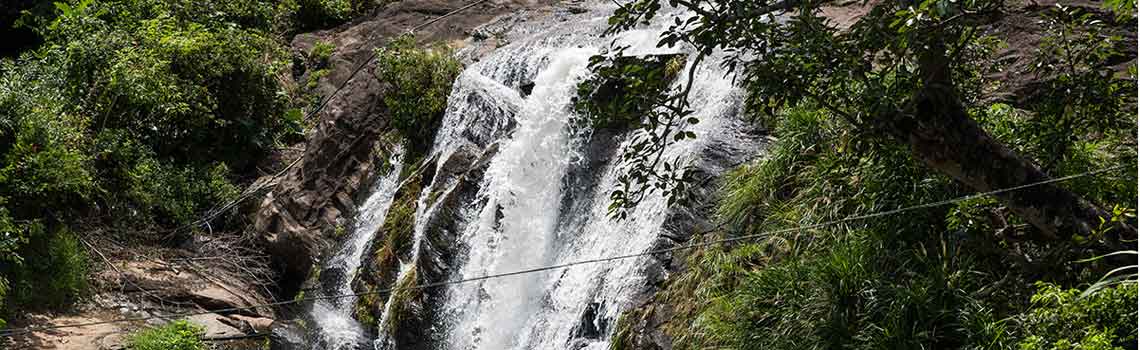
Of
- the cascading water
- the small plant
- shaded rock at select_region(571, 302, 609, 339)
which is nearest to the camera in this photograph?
shaded rock at select_region(571, 302, 609, 339)

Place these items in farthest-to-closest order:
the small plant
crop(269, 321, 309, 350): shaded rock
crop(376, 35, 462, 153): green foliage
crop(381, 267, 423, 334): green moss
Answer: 1. the small plant
2. crop(376, 35, 462, 153): green foliage
3. crop(269, 321, 309, 350): shaded rock
4. crop(381, 267, 423, 334): green moss

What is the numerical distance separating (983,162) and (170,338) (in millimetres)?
7786

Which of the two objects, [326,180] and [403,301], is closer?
[403,301]

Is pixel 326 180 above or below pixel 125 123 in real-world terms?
below

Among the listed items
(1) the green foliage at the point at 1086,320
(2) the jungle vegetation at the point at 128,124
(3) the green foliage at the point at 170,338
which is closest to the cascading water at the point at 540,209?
(3) the green foliage at the point at 170,338

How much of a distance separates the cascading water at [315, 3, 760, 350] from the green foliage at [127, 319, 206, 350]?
1384mm

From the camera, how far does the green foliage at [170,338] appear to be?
11.1m

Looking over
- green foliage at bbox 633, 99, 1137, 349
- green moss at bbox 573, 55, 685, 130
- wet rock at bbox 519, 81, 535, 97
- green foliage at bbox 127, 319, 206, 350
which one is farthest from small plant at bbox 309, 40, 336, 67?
green moss at bbox 573, 55, 685, 130

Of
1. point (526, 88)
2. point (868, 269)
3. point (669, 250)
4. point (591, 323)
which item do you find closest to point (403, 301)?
point (591, 323)

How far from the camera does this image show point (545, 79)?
42.9ft

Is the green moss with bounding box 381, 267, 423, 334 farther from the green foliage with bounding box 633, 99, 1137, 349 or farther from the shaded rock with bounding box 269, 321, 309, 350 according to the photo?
the green foliage with bounding box 633, 99, 1137, 349

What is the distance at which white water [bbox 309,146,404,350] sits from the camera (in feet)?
39.4

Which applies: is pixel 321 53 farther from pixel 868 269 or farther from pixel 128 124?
pixel 868 269

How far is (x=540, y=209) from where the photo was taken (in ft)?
38.0
